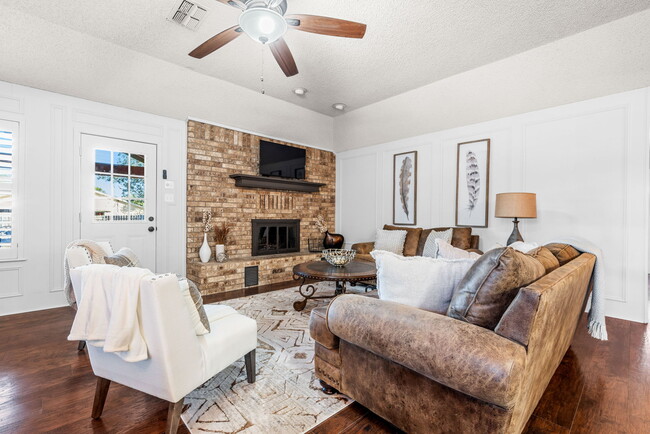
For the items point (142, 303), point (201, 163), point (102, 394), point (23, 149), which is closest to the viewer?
point (142, 303)

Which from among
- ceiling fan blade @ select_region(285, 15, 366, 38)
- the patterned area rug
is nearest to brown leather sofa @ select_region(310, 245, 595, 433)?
the patterned area rug

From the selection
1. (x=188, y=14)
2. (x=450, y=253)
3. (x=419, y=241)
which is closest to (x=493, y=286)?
(x=450, y=253)

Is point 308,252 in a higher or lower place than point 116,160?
lower

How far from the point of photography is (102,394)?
163 centimetres

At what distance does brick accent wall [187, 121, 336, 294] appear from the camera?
174 inches

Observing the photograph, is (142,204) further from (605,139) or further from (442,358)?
(605,139)

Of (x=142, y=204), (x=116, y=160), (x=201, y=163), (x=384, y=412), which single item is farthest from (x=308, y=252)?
(x=384, y=412)

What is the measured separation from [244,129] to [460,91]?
3.31 m

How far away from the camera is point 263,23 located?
206 centimetres

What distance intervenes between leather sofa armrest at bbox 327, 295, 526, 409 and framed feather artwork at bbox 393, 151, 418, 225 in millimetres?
3912

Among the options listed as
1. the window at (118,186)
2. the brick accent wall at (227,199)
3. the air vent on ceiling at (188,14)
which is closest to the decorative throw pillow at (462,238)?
the brick accent wall at (227,199)

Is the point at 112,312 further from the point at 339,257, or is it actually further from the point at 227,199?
the point at 227,199

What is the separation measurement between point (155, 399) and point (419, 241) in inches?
154

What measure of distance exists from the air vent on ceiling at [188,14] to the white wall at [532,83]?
2.87 m
